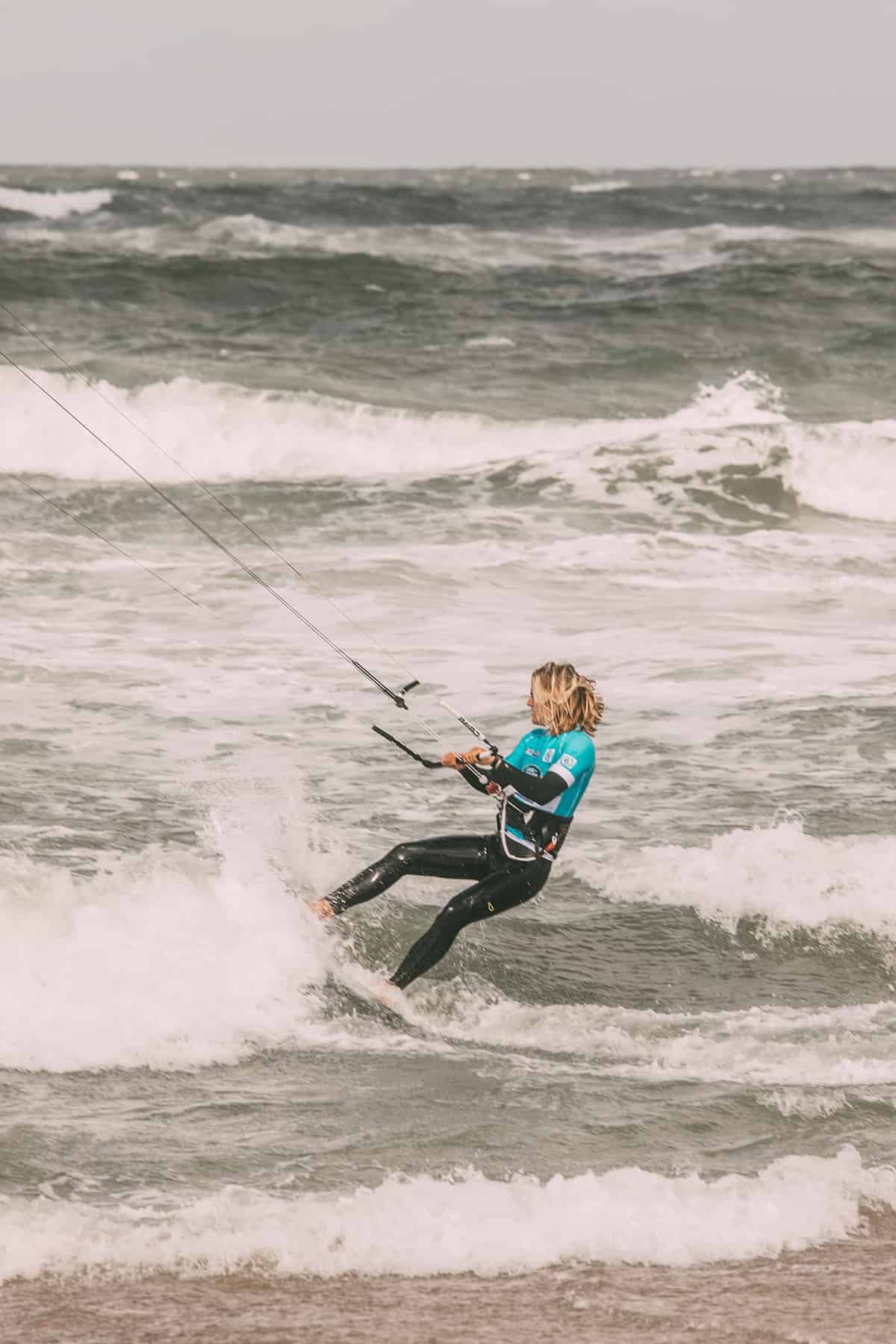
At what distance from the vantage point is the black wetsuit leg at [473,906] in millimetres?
6852

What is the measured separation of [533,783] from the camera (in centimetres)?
667

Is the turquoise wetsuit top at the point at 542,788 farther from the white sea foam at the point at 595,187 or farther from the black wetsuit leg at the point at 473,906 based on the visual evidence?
the white sea foam at the point at 595,187

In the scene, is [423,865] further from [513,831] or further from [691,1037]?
[691,1037]

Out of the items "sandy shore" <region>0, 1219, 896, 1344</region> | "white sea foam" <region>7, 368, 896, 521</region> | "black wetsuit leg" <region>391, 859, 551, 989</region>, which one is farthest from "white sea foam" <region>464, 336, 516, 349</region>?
"sandy shore" <region>0, 1219, 896, 1344</region>

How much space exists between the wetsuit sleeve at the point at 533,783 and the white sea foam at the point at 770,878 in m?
1.72

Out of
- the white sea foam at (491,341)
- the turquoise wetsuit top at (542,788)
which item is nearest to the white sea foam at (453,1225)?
the turquoise wetsuit top at (542,788)

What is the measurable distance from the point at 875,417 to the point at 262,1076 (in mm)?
18999

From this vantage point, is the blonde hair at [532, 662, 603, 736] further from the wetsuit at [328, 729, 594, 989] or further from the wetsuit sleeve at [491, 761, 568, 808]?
the wetsuit sleeve at [491, 761, 568, 808]

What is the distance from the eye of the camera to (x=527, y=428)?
22.5 meters

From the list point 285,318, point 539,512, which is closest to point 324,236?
point 285,318

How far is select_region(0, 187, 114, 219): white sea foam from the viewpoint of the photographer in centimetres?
4497

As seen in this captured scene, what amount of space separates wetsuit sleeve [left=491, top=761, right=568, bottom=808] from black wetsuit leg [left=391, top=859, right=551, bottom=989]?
14.7 inches

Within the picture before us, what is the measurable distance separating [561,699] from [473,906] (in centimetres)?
93

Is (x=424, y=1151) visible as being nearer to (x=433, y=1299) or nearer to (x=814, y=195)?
(x=433, y=1299)
